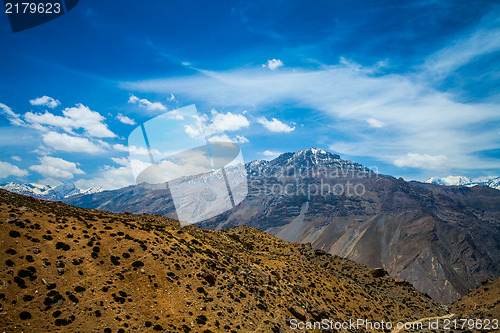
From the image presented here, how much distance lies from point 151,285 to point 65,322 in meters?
10.4

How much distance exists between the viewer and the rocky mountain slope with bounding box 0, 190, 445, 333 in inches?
1043

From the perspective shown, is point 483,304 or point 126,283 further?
point 483,304

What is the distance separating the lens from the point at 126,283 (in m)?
33.2

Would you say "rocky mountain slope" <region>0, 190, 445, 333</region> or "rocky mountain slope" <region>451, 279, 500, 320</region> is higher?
"rocky mountain slope" <region>0, 190, 445, 333</region>

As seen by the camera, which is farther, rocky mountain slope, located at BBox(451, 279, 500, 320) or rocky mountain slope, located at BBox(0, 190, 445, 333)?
rocky mountain slope, located at BBox(451, 279, 500, 320)

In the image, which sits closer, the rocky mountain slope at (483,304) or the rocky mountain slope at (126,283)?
the rocky mountain slope at (126,283)

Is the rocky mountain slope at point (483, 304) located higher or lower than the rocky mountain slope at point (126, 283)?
Answer: lower

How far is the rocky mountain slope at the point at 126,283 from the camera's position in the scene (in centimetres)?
2648

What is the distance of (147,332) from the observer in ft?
92.6

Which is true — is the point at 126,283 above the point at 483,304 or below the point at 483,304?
above

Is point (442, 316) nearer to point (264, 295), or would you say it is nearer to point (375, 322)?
point (375, 322)

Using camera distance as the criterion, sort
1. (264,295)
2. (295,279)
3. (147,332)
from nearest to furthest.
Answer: (147,332)
(264,295)
(295,279)

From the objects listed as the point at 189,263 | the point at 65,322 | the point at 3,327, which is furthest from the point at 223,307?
the point at 3,327

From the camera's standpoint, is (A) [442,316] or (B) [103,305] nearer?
(B) [103,305]
